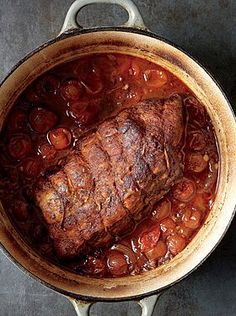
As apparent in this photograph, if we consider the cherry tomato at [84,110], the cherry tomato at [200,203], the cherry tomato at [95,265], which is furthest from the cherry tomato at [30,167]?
the cherry tomato at [200,203]

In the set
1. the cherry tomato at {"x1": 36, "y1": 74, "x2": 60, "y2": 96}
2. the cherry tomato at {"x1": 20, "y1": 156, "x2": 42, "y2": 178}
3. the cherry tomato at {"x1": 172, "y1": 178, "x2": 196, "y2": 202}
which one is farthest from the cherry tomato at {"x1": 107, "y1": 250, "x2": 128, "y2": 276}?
the cherry tomato at {"x1": 36, "y1": 74, "x2": 60, "y2": 96}

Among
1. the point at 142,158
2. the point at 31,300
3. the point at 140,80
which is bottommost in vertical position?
the point at 31,300

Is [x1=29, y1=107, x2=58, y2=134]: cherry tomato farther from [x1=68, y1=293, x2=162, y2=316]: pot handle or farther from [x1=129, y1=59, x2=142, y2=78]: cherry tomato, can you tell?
[x1=68, y1=293, x2=162, y2=316]: pot handle

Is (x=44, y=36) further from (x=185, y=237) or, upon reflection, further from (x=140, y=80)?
(x=185, y=237)

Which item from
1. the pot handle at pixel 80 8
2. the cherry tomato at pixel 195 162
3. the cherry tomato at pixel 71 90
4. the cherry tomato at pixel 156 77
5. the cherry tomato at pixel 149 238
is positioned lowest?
the cherry tomato at pixel 149 238

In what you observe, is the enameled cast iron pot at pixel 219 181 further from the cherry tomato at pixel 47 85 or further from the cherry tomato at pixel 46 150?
the cherry tomato at pixel 46 150

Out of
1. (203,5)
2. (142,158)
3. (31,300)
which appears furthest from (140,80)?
(31,300)
